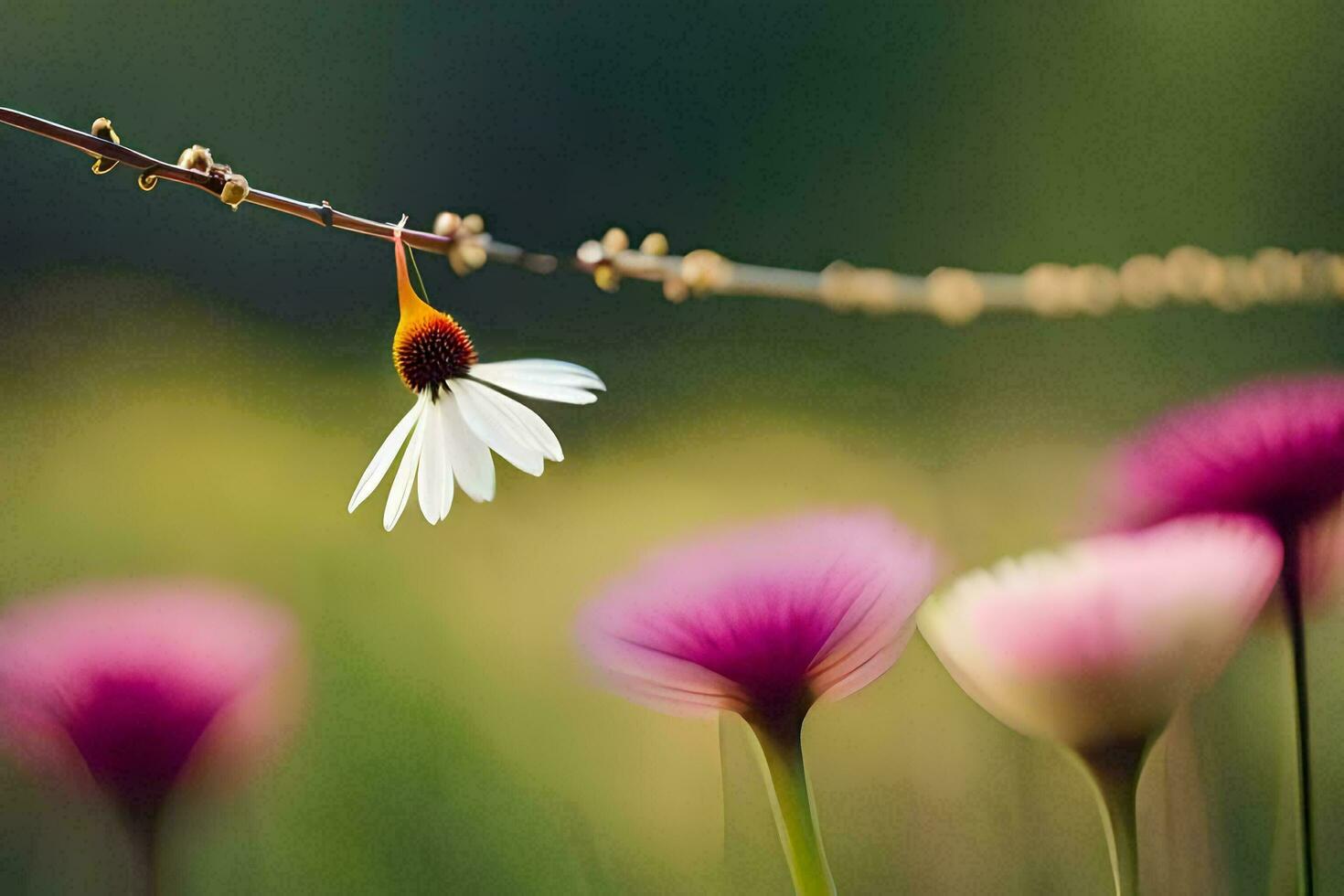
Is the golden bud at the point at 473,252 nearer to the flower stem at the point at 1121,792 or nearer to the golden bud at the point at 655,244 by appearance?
the golden bud at the point at 655,244

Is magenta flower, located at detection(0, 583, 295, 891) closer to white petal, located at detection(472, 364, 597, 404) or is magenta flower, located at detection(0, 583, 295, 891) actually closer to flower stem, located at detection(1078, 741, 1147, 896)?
white petal, located at detection(472, 364, 597, 404)

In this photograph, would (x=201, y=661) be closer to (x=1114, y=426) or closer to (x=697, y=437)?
(x=697, y=437)

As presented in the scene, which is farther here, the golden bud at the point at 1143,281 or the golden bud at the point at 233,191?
the golden bud at the point at 1143,281

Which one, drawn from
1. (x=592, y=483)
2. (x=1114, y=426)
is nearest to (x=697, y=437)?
(x=592, y=483)

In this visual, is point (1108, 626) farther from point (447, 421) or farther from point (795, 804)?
point (447, 421)

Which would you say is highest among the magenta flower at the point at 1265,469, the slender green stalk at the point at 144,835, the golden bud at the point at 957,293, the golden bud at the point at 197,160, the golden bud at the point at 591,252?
the golden bud at the point at 197,160

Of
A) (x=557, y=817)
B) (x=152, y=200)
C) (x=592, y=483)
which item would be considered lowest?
(x=557, y=817)

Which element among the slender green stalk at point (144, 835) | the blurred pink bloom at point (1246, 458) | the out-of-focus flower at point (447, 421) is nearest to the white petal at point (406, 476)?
the out-of-focus flower at point (447, 421)
